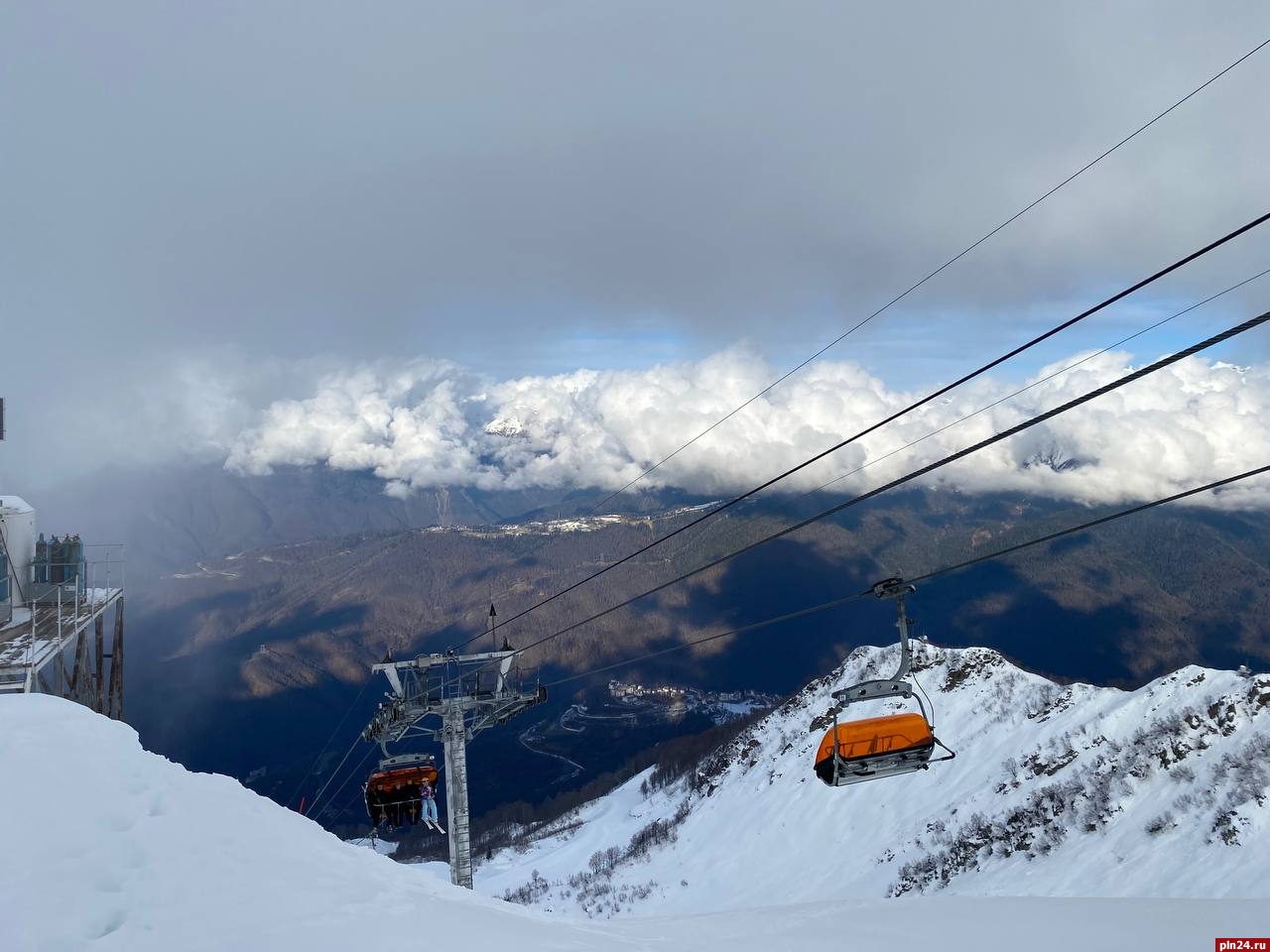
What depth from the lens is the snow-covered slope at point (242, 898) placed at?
7523 mm

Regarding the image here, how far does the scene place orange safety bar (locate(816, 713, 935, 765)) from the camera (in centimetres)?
1546

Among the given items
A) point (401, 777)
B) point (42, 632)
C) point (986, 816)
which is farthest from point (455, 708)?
point (986, 816)

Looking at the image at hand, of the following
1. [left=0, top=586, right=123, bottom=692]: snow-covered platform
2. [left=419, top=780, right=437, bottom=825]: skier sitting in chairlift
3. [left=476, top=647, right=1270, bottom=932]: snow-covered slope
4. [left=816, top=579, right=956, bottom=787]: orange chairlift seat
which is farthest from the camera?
[left=476, top=647, right=1270, bottom=932]: snow-covered slope

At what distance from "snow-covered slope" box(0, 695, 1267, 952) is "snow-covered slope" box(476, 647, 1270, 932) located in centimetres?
1604

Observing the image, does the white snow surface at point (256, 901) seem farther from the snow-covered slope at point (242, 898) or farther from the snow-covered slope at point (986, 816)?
the snow-covered slope at point (986, 816)

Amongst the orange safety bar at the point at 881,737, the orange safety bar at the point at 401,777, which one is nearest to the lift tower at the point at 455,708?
the orange safety bar at the point at 401,777

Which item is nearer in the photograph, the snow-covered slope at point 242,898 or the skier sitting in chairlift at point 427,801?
the snow-covered slope at point 242,898

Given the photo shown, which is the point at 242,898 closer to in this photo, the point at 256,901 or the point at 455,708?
the point at 256,901

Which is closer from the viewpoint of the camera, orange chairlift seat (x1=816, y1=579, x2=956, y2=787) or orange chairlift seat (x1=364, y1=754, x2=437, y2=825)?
orange chairlift seat (x1=816, y1=579, x2=956, y2=787)

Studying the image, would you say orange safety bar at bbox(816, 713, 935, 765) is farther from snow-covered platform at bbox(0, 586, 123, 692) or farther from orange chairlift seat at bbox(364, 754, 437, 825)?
snow-covered platform at bbox(0, 586, 123, 692)

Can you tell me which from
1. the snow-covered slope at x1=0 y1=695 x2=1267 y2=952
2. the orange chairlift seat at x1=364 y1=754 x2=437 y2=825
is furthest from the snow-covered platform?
the snow-covered slope at x1=0 y1=695 x2=1267 y2=952

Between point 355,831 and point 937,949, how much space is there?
15018 cm

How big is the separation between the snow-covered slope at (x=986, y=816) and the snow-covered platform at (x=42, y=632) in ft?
100

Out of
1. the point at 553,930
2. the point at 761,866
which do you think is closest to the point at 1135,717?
the point at 761,866
